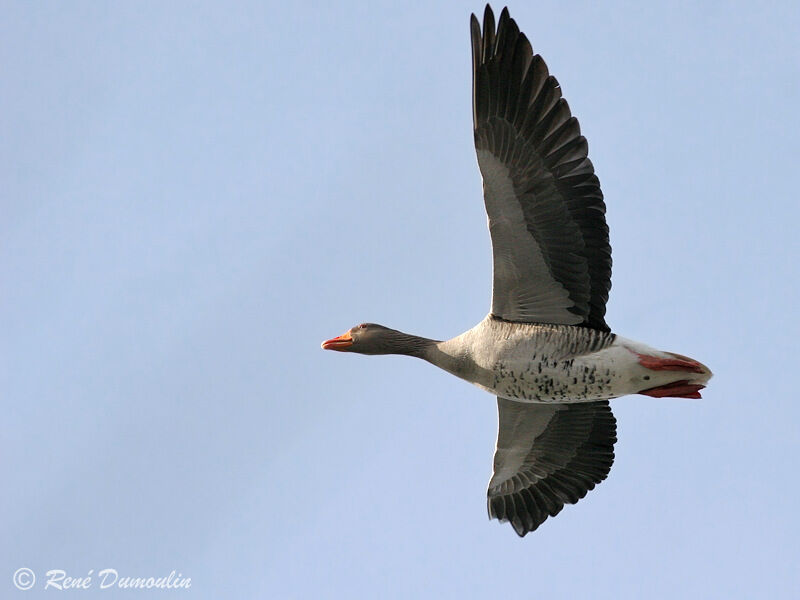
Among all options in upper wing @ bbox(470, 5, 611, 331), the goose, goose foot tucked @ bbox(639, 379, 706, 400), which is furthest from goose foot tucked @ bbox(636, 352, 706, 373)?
upper wing @ bbox(470, 5, 611, 331)

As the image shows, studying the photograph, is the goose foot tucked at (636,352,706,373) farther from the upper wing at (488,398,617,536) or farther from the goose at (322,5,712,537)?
the upper wing at (488,398,617,536)

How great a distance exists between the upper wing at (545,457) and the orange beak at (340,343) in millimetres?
2181

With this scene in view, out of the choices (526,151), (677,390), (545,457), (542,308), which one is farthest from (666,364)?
(526,151)

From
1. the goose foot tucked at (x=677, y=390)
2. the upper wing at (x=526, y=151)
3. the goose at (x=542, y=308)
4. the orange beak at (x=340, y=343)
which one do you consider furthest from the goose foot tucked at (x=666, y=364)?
the orange beak at (x=340, y=343)

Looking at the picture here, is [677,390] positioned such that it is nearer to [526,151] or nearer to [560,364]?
[560,364]

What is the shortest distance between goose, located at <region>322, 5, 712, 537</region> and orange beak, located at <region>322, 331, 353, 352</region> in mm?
320

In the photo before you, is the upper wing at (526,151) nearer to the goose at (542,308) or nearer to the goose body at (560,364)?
the goose at (542,308)

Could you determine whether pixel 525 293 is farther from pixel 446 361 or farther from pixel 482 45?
pixel 482 45

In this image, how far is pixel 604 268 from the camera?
1309 cm

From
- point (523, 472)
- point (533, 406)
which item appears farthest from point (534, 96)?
point (523, 472)

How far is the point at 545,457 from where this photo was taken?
587 inches

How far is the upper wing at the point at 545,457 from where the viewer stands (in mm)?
14664

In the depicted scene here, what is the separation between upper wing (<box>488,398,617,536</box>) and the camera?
14.7 meters

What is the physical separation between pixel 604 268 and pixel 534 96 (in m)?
2.19
